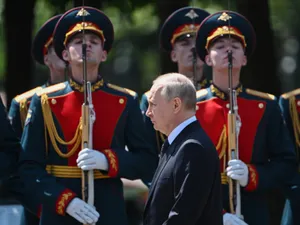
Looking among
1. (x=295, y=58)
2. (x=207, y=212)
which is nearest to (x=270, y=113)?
(x=207, y=212)

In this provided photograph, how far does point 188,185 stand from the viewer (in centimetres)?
680

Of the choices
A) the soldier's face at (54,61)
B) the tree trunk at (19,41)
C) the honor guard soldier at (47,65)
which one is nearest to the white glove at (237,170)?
the honor guard soldier at (47,65)

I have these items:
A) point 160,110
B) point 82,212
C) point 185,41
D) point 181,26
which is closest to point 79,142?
point 82,212

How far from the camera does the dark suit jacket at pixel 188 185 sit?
680 cm

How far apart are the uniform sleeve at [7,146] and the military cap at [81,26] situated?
2.55 ft

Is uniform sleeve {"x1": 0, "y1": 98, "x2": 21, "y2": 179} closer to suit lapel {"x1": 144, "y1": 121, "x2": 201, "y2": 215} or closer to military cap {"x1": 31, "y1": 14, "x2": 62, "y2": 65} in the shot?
suit lapel {"x1": 144, "y1": 121, "x2": 201, "y2": 215}

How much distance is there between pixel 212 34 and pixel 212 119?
659mm

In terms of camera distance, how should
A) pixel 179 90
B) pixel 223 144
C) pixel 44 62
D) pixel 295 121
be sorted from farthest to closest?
pixel 44 62
pixel 295 121
pixel 223 144
pixel 179 90

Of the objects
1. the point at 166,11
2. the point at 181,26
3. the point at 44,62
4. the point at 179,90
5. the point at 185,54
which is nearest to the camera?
the point at 179,90

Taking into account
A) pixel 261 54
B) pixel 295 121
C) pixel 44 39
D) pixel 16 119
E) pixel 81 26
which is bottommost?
pixel 295 121

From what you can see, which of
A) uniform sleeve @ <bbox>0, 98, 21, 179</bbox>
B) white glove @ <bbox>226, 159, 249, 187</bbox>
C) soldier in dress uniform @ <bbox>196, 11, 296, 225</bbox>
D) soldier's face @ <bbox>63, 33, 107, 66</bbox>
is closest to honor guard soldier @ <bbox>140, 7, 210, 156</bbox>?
soldier in dress uniform @ <bbox>196, 11, 296, 225</bbox>

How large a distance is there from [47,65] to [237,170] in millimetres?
2624

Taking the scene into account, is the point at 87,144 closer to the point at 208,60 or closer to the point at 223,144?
the point at 223,144

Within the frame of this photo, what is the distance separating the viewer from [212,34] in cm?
923
